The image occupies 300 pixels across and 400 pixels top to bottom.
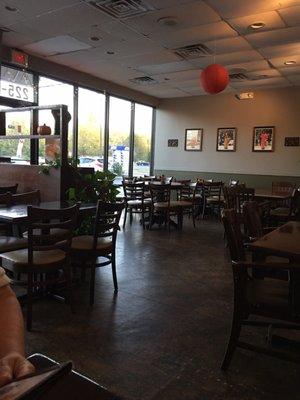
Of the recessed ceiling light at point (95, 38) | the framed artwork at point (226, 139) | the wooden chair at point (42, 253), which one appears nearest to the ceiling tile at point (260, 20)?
the recessed ceiling light at point (95, 38)

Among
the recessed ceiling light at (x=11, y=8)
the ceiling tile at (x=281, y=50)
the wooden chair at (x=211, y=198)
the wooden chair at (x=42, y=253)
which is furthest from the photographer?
the wooden chair at (x=211, y=198)

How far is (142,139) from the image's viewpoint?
10656 millimetres

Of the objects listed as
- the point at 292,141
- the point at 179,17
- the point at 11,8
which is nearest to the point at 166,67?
the point at 179,17

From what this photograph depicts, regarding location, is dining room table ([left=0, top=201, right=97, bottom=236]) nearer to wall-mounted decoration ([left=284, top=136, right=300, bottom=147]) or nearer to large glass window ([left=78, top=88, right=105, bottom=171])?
large glass window ([left=78, top=88, right=105, bottom=171])

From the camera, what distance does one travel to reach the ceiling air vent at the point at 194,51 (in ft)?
19.9

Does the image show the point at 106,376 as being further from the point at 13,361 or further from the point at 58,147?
the point at 58,147

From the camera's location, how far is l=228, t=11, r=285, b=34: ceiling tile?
4.75m

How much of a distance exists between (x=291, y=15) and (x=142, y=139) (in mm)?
6341

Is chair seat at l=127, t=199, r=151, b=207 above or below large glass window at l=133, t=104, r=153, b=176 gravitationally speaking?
below

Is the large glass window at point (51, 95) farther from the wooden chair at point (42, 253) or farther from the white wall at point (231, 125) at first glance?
the wooden chair at point (42, 253)

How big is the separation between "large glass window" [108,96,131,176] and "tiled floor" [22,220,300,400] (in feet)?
18.6

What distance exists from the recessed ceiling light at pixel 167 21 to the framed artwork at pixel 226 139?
5.03m

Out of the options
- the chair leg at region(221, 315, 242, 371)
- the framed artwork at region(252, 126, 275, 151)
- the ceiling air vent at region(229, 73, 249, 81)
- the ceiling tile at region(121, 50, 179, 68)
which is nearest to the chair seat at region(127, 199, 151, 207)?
the ceiling tile at region(121, 50, 179, 68)

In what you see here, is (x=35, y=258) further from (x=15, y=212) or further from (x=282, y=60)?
(x=282, y=60)
